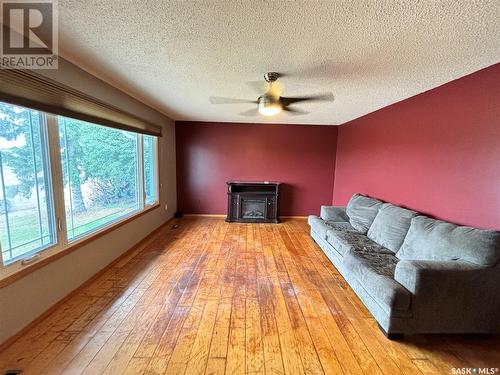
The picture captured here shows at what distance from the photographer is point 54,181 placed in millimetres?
1986

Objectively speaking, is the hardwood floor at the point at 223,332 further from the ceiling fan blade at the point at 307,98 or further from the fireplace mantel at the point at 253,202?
the fireplace mantel at the point at 253,202

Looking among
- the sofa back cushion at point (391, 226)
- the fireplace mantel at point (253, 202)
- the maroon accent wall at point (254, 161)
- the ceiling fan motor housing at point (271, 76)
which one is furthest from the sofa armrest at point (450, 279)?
the maroon accent wall at point (254, 161)

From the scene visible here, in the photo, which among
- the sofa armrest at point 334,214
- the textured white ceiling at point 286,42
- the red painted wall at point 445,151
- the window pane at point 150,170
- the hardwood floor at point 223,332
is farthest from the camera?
the window pane at point 150,170

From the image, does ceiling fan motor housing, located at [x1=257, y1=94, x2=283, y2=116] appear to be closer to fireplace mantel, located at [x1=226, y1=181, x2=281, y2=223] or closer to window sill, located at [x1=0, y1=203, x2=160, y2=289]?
window sill, located at [x1=0, y1=203, x2=160, y2=289]

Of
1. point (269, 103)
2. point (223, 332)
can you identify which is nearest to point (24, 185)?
point (223, 332)

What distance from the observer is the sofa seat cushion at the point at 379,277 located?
168 cm

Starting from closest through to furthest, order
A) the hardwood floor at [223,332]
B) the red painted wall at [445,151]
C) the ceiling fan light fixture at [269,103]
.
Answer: the hardwood floor at [223,332]
the red painted wall at [445,151]
the ceiling fan light fixture at [269,103]

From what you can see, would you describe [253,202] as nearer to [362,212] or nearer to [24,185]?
[362,212]

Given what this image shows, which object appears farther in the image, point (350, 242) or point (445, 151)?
point (350, 242)

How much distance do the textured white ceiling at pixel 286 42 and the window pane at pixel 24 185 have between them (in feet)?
2.25

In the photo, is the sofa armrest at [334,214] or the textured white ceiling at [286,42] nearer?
the textured white ceiling at [286,42]

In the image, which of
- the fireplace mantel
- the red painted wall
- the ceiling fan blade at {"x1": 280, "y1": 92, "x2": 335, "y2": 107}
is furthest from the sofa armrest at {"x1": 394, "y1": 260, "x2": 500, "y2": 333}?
the fireplace mantel

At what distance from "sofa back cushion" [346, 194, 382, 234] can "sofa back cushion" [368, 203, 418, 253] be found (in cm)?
16

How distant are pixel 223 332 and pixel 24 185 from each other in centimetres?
198
